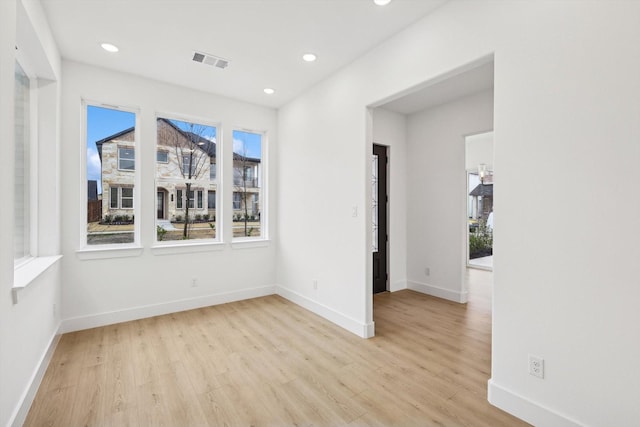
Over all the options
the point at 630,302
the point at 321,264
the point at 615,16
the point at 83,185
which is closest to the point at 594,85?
the point at 615,16

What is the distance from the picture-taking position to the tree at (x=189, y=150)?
4129mm

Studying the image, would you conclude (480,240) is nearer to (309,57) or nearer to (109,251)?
(309,57)

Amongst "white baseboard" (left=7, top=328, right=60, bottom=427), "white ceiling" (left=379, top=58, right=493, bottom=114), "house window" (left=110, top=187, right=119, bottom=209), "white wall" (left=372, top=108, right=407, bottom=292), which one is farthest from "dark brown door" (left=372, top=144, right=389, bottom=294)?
"white baseboard" (left=7, top=328, right=60, bottom=427)

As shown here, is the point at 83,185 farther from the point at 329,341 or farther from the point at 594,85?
the point at 594,85

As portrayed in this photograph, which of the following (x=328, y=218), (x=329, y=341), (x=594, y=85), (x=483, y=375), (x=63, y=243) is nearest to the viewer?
(x=594, y=85)

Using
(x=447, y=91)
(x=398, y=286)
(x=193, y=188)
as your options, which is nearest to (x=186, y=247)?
(x=193, y=188)

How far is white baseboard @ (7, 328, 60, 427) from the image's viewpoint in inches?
72.9

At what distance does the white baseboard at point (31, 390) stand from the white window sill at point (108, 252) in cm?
89

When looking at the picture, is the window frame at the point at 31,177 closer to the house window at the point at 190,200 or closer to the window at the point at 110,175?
the window at the point at 110,175

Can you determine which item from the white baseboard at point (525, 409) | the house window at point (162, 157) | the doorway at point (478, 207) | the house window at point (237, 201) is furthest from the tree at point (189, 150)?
the doorway at point (478, 207)

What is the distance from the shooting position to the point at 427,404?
210 centimetres

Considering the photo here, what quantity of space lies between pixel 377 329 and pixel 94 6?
3973 mm

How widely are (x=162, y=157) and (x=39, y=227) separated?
1.53 metres

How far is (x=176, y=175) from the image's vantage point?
13.6 feet
